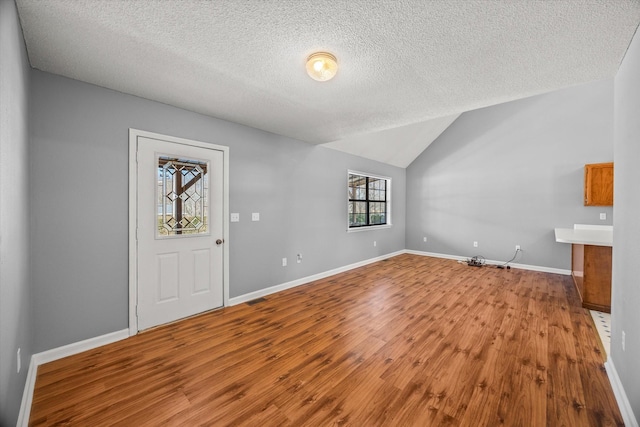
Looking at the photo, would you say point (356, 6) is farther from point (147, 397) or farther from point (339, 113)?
point (147, 397)

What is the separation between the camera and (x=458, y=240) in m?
6.23

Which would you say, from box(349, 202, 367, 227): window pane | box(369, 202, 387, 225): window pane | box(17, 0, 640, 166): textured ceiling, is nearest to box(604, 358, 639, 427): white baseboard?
box(17, 0, 640, 166): textured ceiling

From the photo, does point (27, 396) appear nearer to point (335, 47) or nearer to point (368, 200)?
Result: point (335, 47)

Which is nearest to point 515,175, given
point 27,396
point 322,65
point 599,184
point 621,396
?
point 599,184

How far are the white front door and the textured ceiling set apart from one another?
68 cm

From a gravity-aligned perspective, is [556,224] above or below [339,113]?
below

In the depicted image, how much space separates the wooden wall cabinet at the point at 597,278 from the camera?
309cm

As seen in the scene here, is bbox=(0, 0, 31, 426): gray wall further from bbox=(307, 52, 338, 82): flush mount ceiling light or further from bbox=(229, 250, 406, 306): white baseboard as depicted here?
bbox=(229, 250, 406, 306): white baseboard

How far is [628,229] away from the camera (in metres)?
1.59

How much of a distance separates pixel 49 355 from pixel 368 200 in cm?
546

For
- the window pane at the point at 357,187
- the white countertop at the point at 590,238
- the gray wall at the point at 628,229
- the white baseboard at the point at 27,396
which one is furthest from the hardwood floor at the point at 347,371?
the window pane at the point at 357,187

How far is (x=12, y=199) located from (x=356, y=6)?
2201 millimetres

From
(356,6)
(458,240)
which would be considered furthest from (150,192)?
(458,240)

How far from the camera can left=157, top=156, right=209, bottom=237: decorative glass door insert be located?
2.75 metres
